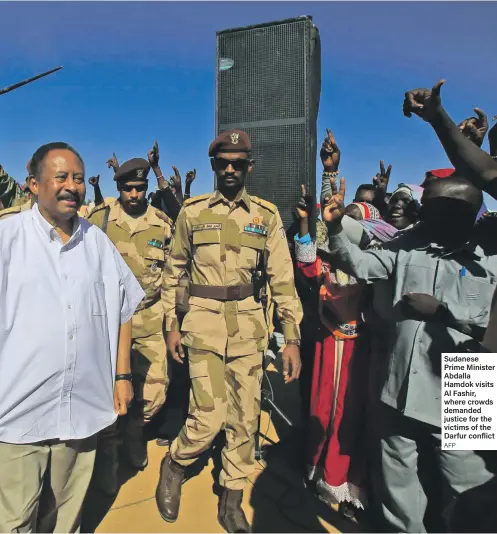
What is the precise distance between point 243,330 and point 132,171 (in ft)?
5.69

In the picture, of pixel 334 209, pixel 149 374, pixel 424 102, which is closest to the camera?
pixel 424 102

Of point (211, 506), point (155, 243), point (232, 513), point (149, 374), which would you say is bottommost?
point (211, 506)

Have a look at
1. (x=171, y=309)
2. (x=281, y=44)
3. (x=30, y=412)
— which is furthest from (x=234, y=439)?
(x=281, y=44)

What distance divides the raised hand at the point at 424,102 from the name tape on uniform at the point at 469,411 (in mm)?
1016

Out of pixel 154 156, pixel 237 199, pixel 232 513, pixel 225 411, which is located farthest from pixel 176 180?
pixel 232 513

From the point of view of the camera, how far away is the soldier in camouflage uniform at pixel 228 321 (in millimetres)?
2914

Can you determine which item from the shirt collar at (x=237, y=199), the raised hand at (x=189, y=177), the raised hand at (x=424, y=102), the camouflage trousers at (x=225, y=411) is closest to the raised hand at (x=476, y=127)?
the raised hand at (x=424, y=102)

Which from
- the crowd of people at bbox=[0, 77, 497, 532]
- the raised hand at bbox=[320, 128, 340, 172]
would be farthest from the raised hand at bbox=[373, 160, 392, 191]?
the raised hand at bbox=[320, 128, 340, 172]

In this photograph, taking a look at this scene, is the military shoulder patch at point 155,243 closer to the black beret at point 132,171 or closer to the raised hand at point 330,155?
the black beret at point 132,171

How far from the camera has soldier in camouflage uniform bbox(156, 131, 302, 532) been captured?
2914 millimetres

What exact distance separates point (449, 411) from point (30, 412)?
1736 mm

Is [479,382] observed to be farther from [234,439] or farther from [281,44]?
[281,44]

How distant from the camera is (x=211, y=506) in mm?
3031

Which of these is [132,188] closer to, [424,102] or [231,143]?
[231,143]
